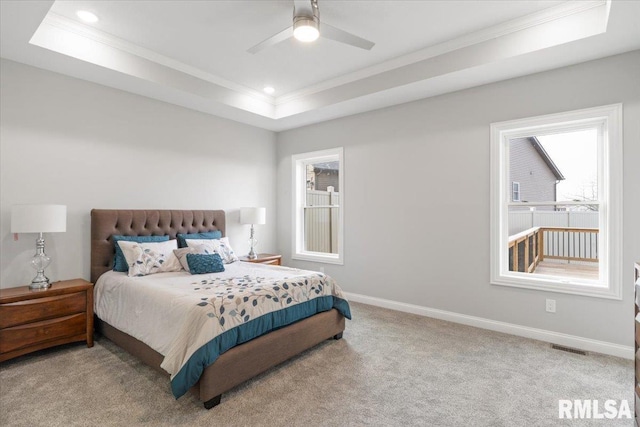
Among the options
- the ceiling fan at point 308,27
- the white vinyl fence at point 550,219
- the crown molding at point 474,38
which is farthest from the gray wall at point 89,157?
the white vinyl fence at point 550,219

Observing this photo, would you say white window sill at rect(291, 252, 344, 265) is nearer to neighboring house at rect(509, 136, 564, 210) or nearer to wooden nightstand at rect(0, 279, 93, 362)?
neighboring house at rect(509, 136, 564, 210)

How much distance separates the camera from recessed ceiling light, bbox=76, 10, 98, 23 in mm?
2754

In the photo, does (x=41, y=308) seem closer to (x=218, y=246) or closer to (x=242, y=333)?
(x=218, y=246)

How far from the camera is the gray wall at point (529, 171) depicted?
3424 millimetres

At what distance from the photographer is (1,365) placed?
8.86ft

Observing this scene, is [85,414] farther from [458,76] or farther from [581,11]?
[581,11]

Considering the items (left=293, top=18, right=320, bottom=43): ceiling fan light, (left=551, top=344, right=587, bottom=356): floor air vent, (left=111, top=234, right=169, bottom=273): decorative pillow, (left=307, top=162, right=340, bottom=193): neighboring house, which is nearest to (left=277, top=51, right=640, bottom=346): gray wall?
(left=551, top=344, right=587, bottom=356): floor air vent

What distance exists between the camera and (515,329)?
11.1 ft

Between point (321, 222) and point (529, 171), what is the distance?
3017mm

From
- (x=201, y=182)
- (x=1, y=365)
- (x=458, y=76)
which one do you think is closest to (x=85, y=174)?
(x=201, y=182)

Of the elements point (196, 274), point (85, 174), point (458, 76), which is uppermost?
point (458, 76)

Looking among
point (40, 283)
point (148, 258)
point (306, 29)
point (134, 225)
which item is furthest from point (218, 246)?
point (306, 29)

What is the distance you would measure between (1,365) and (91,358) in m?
0.65

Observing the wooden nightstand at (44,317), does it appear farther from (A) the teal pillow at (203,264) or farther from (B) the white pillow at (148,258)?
(A) the teal pillow at (203,264)
